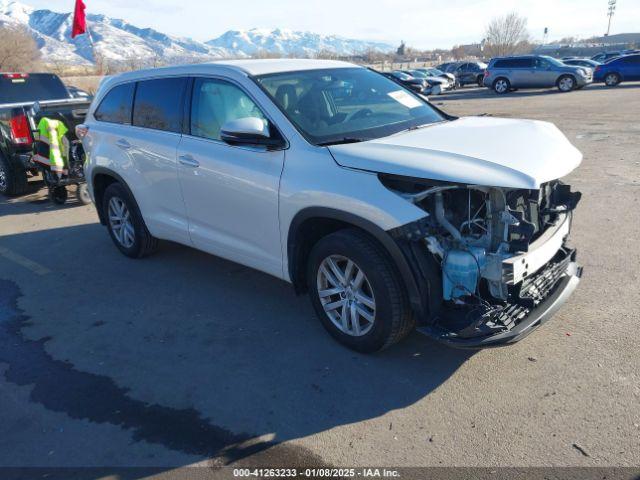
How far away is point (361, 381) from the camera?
343cm

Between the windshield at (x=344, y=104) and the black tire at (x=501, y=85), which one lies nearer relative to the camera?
the windshield at (x=344, y=104)

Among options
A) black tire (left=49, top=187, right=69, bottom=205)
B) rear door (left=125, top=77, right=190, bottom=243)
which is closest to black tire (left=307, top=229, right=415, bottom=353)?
rear door (left=125, top=77, right=190, bottom=243)

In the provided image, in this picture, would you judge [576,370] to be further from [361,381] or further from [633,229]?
[633,229]

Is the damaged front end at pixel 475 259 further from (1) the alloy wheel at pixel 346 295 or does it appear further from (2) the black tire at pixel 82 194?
(2) the black tire at pixel 82 194

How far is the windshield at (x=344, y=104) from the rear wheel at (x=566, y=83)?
975 inches

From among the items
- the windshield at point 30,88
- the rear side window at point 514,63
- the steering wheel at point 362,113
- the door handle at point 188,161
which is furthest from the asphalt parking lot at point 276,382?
the rear side window at point 514,63

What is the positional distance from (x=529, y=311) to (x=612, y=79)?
29231 mm

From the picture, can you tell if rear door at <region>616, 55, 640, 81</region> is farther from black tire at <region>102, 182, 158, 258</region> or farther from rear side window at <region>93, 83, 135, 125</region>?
black tire at <region>102, 182, 158, 258</region>

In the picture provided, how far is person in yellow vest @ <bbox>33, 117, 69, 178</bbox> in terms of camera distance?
8.02 meters

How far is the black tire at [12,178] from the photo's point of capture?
29.2 ft

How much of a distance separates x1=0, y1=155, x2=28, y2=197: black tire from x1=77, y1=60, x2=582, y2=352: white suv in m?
4.96

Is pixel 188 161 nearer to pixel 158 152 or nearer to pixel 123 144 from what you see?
pixel 158 152

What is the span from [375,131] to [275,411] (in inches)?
80.7

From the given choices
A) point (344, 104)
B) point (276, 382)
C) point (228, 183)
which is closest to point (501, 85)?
point (344, 104)
